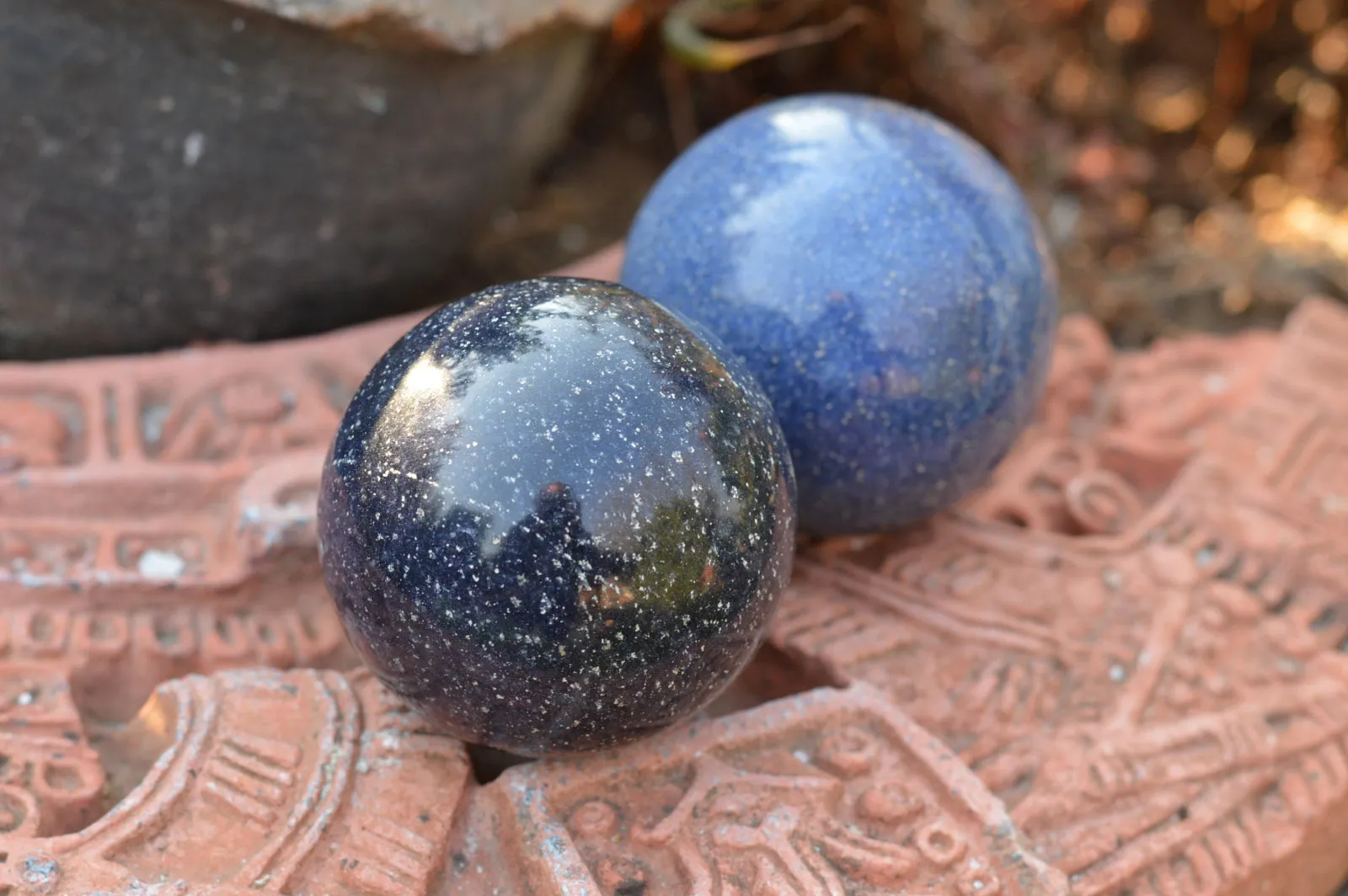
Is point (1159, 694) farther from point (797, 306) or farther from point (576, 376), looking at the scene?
point (576, 376)

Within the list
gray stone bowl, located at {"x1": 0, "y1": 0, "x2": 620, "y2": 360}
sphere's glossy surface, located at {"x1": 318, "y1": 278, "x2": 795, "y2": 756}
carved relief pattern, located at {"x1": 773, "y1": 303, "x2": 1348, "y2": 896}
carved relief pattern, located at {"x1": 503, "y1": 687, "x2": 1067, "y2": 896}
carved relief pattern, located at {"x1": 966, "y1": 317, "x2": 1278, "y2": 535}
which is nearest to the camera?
sphere's glossy surface, located at {"x1": 318, "y1": 278, "x2": 795, "y2": 756}

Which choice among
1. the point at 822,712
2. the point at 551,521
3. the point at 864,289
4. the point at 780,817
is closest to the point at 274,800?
the point at 551,521

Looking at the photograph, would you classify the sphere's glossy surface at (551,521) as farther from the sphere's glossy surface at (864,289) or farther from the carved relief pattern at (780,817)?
the sphere's glossy surface at (864,289)

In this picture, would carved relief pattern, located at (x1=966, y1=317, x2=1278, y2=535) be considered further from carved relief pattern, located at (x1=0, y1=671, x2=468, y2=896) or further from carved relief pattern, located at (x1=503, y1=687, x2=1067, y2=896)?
carved relief pattern, located at (x1=0, y1=671, x2=468, y2=896)

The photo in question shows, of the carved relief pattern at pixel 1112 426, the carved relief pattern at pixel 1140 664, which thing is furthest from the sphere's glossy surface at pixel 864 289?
the carved relief pattern at pixel 1112 426

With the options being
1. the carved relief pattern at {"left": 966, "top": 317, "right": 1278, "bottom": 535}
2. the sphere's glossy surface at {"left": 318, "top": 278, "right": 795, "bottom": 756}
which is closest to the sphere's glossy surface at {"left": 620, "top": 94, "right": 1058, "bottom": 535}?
the sphere's glossy surface at {"left": 318, "top": 278, "right": 795, "bottom": 756}

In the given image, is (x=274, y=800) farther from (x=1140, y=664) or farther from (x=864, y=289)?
(x=1140, y=664)
